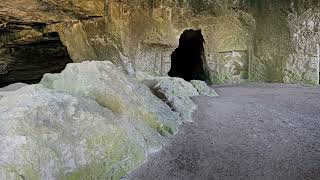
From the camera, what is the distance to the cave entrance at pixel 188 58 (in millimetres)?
16016

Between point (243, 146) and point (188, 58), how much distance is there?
12826mm

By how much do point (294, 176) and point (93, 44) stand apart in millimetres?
10585

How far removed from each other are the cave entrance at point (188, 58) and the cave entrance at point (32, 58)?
521 cm

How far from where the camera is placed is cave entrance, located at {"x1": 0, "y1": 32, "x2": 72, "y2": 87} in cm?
1584

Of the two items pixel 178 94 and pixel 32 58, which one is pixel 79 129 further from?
pixel 32 58

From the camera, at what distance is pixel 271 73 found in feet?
39.4

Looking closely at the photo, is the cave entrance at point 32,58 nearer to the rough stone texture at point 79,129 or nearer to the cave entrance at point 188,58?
the cave entrance at point 188,58

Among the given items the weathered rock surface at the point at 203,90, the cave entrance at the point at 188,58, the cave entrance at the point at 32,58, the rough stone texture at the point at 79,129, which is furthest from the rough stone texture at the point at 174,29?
the rough stone texture at the point at 79,129

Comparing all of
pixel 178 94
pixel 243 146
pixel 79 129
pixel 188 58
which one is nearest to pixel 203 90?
pixel 178 94

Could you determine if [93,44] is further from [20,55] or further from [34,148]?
[34,148]

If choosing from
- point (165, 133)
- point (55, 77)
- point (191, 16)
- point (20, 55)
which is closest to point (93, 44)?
point (191, 16)

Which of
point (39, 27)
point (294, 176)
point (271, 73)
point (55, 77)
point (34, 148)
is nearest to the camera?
point (34, 148)

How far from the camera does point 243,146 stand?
458 cm

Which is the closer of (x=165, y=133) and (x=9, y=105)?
(x=9, y=105)
